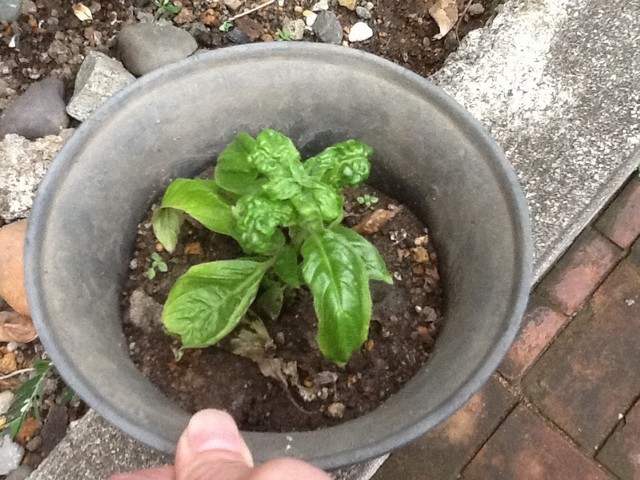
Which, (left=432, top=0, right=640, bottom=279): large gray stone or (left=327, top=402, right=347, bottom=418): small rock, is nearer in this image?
(left=327, top=402, right=347, bottom=418): small rock

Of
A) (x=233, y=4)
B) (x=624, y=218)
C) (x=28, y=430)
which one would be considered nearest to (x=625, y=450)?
(x=624, y=218)

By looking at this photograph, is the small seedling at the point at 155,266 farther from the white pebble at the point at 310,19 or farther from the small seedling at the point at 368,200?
the white pebble at the point at 310,19

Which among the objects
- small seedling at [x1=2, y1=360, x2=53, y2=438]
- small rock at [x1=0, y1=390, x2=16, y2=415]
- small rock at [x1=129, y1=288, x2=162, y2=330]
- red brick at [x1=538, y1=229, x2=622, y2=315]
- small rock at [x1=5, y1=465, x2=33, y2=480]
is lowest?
small rock at [x1=5, y1=465, x2=33, y2=480]

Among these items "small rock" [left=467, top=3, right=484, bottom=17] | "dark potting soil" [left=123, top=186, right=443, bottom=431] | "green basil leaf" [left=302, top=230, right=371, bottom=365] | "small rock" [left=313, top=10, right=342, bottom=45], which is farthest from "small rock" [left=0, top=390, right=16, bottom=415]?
"small rock" [left=467, top=3, right=484, bottom=17]

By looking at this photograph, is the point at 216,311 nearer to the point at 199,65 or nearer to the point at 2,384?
the point at 199,65

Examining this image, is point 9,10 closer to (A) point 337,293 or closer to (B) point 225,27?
(B) point 225,27

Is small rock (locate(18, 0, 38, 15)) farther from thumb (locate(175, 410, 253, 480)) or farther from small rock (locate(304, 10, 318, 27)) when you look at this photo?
thumb (locate(175, 410, 253, 480))

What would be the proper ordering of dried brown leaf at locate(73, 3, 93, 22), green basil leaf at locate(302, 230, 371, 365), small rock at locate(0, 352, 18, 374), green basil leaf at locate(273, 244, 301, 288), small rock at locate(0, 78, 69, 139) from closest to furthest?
1. green basil leaf at locate(302, 230, 371, 365)
2. green basil leaf at locate(273, 244, 301, 288)
3. small rock at locate(0, 352, 18, 374)
4. small rock at locate(0, 78, 69, 139)
5. dried brown leaf at locate(73, 3, 93, 22)

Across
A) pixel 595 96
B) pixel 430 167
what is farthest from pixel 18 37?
pixel 595 96
